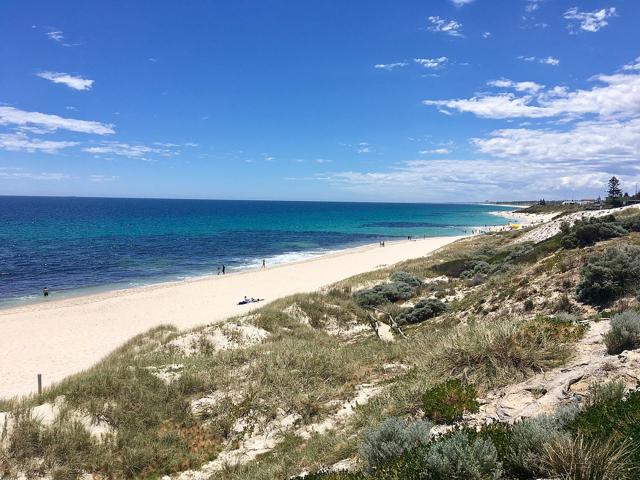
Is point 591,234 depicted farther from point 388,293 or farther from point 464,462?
point 464,462

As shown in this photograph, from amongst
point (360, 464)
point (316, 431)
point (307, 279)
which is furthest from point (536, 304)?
point (307, 279)

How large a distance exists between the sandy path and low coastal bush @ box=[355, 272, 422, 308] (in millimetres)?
9518

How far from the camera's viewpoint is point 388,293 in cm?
2362

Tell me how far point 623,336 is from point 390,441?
4716 mm

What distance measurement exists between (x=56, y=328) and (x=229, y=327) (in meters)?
16.0

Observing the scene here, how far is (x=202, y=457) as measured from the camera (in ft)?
26.5

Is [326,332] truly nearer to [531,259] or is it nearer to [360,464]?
[531,259]

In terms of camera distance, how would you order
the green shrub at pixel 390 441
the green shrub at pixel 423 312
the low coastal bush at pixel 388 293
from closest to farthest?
the green shrub at pixel 390 441
the green shrub at pixel 423 312
the low coastal bush at pixel 388 293

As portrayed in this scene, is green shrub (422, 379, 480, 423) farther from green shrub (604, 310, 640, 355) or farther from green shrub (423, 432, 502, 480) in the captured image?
green shrub (604, 310, 640, 355)

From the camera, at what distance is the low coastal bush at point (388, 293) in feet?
74.6

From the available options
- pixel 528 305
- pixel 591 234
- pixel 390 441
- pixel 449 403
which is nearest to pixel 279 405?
pixel 449 403

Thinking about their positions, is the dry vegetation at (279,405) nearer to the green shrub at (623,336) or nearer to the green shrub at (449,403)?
the green shrub at (449,403)

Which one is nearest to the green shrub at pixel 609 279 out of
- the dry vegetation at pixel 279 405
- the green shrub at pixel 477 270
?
the dry vegetation at pixel 279 405

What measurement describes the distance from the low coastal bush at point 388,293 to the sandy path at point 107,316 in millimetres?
9518
